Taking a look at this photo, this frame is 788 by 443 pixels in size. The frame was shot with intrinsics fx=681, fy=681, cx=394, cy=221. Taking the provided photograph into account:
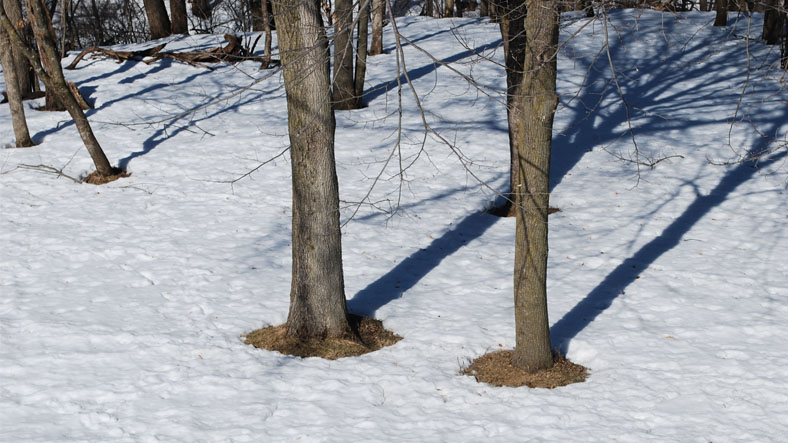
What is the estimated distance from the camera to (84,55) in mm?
18578

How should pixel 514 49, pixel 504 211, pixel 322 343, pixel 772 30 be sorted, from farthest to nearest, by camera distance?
pixel 772 30, pixel 504 211, pixel 514 49, pixel 322 343

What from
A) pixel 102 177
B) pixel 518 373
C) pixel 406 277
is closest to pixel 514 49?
pixel 406 277

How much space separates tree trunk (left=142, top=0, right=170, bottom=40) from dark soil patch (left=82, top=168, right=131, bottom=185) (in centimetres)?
1219

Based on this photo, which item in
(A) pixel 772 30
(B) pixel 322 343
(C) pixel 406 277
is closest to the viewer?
(B) pixel 322 343

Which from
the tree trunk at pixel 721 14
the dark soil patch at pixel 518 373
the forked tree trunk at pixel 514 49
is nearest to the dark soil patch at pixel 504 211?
the forked tree trunk at pixel 514 49

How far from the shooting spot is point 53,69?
36.3 feet

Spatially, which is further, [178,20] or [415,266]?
[178,20]

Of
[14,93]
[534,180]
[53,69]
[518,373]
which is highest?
[53,69]

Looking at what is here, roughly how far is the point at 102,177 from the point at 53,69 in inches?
74.9

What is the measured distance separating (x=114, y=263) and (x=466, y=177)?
5.62 m

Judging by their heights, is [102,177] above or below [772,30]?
below

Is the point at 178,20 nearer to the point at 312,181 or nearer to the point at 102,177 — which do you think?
the point at 102,177

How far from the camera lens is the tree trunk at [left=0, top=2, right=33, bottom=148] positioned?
1209 cm

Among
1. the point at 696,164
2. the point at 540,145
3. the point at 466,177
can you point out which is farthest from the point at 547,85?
the point at 696,164
